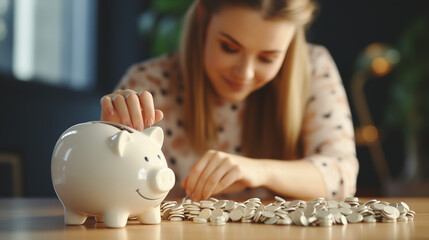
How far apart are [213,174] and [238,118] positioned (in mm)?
702

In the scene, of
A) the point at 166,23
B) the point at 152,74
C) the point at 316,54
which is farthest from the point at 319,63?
the point at 166,23

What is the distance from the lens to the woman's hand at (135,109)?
29.7 inches

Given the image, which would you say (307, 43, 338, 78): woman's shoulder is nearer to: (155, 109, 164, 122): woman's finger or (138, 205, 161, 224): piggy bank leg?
(155, 109, 164, 122): woman's finger

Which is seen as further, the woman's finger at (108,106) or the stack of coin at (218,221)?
the woman's finger at (108,106)

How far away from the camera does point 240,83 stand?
4.27ft

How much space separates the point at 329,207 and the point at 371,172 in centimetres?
327

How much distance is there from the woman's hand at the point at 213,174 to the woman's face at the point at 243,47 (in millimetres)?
305

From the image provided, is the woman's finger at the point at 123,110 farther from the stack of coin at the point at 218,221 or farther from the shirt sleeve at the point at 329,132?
the shirt sleeve at the point at 329,132

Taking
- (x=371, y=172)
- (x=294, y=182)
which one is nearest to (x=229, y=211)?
(x=294, y=182)

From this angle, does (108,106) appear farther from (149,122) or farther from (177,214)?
(177,214)

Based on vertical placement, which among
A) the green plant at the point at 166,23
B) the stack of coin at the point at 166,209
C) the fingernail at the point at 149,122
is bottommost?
the stack of coin at the point at 166,209

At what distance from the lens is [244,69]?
4.08ft

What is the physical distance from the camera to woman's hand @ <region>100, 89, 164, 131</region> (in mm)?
755

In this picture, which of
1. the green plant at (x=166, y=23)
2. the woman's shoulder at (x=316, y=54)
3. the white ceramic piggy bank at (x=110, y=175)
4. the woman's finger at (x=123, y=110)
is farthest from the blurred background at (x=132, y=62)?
the white ceramic piggy bank at (x=110, y=175)
